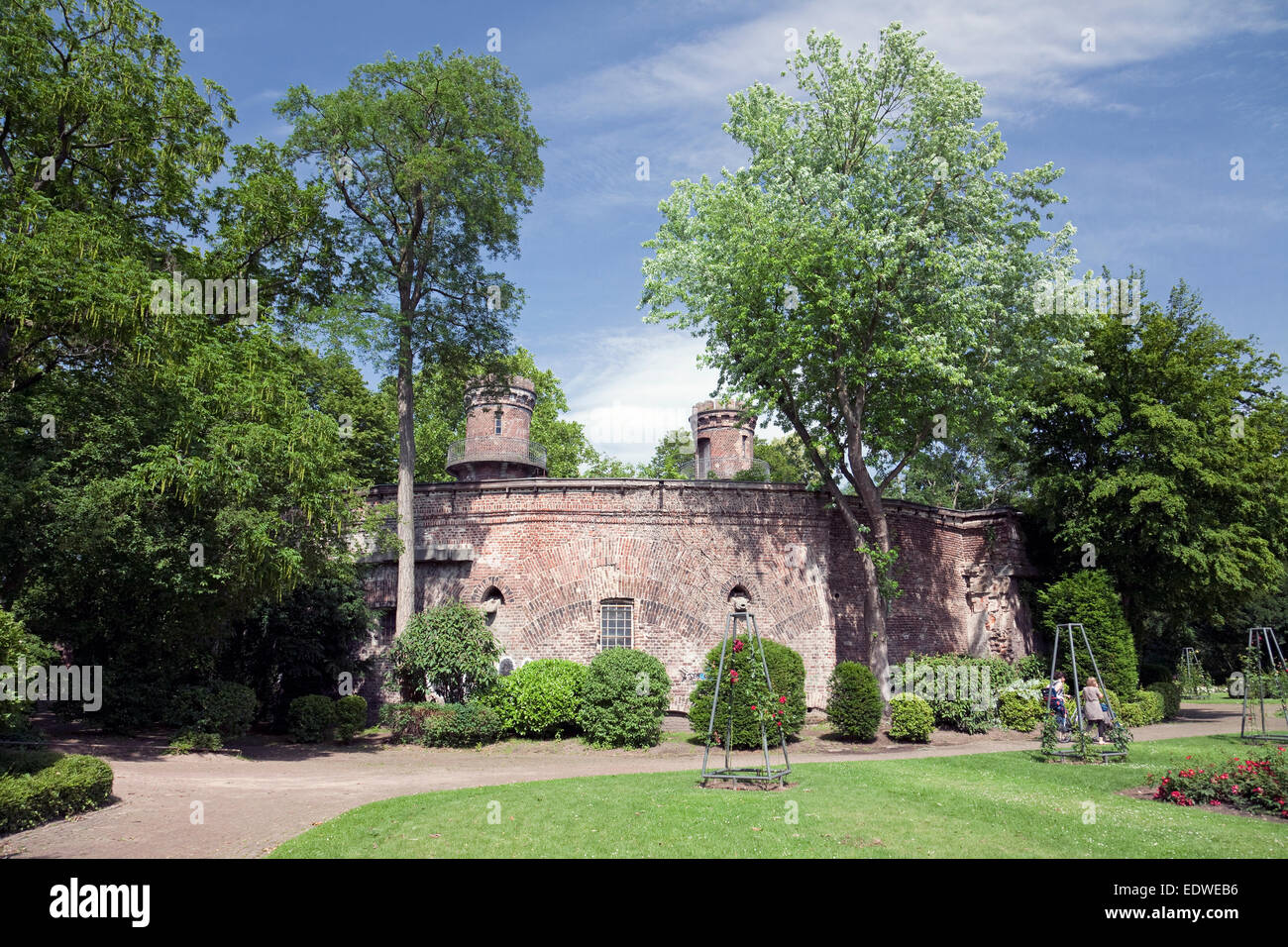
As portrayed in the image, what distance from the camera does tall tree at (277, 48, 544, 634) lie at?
2058 cm

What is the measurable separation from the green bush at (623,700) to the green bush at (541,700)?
1.20 feet

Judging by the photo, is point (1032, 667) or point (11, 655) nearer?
point (11, 655)

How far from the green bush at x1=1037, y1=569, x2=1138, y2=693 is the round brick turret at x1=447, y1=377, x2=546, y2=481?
2277 centimetres

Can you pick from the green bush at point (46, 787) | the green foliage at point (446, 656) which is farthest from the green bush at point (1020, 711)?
the green bush at point (46, 787)

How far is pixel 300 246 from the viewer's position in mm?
20359

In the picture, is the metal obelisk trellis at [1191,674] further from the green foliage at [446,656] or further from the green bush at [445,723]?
the green bush at [445,723]

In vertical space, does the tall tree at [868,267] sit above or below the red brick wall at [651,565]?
above

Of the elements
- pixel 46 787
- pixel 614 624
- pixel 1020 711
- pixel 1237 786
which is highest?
pixel 614 624

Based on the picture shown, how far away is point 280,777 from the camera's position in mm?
13930

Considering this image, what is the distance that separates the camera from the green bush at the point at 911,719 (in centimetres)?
1934

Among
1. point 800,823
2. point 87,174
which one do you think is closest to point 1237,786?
point 800,823

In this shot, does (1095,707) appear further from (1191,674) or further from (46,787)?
(1191,674)

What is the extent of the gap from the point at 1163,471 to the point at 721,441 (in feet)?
77.8

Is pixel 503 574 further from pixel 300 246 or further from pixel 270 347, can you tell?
pixel 300 246
